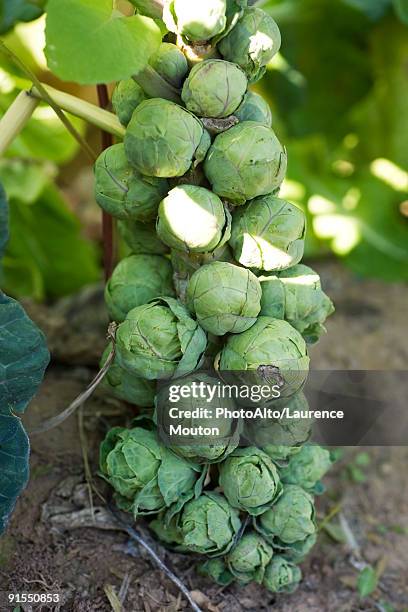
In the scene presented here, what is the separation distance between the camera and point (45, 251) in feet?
6.37

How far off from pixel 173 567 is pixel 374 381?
77 cm

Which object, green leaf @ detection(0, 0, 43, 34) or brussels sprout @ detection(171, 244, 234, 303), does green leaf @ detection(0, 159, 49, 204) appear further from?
brussels sprout @ detection(171, 244, 234, 303)

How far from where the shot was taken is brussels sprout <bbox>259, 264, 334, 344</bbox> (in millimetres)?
1016

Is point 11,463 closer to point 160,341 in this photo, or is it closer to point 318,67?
point 160,341

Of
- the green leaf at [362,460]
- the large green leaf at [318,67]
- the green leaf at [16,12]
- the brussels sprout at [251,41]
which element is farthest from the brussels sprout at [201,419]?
the large green leaf at [318,67]

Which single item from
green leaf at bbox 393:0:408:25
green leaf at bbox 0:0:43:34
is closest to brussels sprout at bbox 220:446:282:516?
green leaf at bbox 0:0:43:34

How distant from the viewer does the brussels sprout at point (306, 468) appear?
1.10m

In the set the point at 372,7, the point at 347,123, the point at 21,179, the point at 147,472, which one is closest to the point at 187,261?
the point at 147,472

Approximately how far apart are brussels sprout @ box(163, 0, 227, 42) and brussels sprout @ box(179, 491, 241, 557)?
25.8 inches

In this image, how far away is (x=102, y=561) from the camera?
110cm

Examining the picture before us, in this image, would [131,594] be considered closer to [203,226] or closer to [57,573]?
[57,573]

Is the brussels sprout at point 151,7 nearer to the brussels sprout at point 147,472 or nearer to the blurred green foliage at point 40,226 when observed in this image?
the brussels sprout at point 147,472

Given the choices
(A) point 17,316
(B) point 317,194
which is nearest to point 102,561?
(A) point 17,316

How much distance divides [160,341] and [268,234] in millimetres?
218
